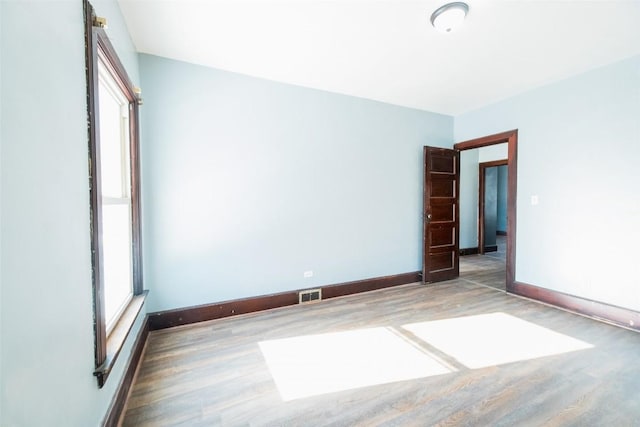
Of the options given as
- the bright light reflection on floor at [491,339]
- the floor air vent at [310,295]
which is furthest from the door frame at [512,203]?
the floor air vent at [310,295]

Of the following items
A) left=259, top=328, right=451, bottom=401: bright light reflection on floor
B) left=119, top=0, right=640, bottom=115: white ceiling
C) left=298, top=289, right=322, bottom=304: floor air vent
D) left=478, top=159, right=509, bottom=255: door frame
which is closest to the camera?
left=259, top=328, right=451, bottom=401: bright light reflection on floor

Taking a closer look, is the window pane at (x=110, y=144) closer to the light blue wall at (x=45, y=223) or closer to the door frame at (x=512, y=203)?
the light blue wall at (x=45, y=223)

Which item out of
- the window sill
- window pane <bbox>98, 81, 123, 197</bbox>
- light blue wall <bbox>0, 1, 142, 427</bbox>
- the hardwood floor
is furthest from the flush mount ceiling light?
the window sill

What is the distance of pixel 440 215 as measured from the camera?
13.8 feet

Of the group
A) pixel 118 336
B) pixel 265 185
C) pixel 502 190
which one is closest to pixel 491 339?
pixel 265 185

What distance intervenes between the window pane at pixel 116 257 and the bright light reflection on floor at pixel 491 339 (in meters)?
2.50

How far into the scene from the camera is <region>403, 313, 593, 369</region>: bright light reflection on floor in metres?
2.19

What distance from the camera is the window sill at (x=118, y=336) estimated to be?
133 cm

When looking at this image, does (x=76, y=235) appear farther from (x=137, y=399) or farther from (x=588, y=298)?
(x=588, y=298)

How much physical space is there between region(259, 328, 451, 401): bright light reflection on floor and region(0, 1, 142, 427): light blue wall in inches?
43.4

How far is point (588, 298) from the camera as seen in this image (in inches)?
117

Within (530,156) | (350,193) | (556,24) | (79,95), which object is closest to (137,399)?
(79,95)

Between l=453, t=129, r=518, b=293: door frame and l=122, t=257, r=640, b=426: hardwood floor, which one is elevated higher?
l=453, t=129, r=518, b=293: door frame

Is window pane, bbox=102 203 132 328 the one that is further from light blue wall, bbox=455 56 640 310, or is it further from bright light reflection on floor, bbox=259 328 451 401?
light blue wall, bbox=455 56 640 310
